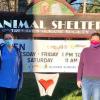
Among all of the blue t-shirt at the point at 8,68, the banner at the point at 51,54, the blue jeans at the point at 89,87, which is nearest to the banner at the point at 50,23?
the banner at the point at 51,54

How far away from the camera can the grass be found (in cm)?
1225

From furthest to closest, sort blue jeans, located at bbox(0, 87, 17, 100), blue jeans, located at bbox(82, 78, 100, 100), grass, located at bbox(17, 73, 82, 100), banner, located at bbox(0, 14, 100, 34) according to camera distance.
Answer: grass, located at bbox(17, 73, 82, 100), banner, located at bbox(0, 14, 100, 34), blue jeans, located at bbox(0, 87, 17, 100), blue jeans, located at bbox(82, 78, 100, 100)

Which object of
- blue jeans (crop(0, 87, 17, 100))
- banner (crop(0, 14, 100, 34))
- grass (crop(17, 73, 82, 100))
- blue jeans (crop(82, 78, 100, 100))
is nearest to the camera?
blue jeans (crop(82, 78, 100, 100))

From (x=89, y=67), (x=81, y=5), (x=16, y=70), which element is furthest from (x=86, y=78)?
(x=81, y=5)

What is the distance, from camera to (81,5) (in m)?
17.0

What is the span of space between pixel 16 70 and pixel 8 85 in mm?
318

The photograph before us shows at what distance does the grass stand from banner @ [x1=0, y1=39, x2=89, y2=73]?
824 mm

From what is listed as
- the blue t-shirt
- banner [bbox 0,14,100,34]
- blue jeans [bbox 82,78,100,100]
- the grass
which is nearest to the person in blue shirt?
the blue t-shirt

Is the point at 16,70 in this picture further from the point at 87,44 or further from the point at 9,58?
the point at 87,44

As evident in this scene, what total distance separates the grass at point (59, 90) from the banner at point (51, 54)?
32.4 inches

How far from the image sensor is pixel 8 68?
9.05 meters

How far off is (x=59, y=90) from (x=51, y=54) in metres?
1.72

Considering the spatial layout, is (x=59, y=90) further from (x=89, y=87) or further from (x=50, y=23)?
(x=89, y=87)

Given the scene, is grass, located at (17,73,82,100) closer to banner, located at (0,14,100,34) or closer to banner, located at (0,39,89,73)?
banner, located at (0,39,89,73)
